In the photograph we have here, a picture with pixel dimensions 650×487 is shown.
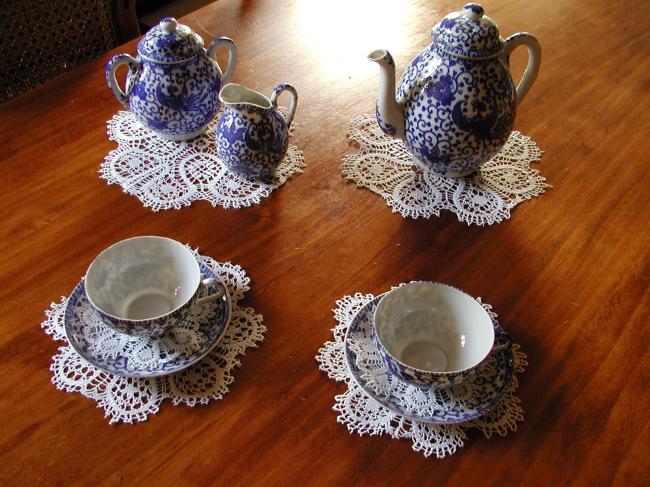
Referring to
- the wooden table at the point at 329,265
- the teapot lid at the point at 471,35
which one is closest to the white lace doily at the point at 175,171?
the wooden table at the point at 329,265

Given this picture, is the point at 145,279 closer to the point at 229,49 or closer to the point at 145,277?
the point at 145,277

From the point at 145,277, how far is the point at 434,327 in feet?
1.08

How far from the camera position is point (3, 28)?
1.17 metres

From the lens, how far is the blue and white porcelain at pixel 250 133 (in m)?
0.82

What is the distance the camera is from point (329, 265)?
78 cm

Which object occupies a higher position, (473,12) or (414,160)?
(473,12)

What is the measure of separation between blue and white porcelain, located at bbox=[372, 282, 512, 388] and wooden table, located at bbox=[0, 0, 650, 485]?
74 mm

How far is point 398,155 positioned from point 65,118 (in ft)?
1.69

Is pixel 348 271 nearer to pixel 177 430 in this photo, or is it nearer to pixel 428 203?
pixel 428 203

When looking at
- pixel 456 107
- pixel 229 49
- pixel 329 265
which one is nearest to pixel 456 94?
pixel 456 107

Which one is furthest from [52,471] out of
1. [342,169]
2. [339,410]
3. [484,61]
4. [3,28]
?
[3,28]

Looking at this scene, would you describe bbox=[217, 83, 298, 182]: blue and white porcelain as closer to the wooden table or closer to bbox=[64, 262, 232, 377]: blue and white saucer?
the wooden table

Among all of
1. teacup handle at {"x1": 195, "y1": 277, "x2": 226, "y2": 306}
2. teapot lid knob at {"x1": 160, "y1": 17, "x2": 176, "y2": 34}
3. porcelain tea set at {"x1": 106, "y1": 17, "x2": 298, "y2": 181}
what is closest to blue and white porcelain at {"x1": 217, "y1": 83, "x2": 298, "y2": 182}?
porcelain tea set at {"x1": 106, "y1": 17, "x2": 298, "y2": 181}

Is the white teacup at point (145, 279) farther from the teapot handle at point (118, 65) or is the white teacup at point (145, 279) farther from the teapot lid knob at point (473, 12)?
the teapot lid knob at point (473, 12)
